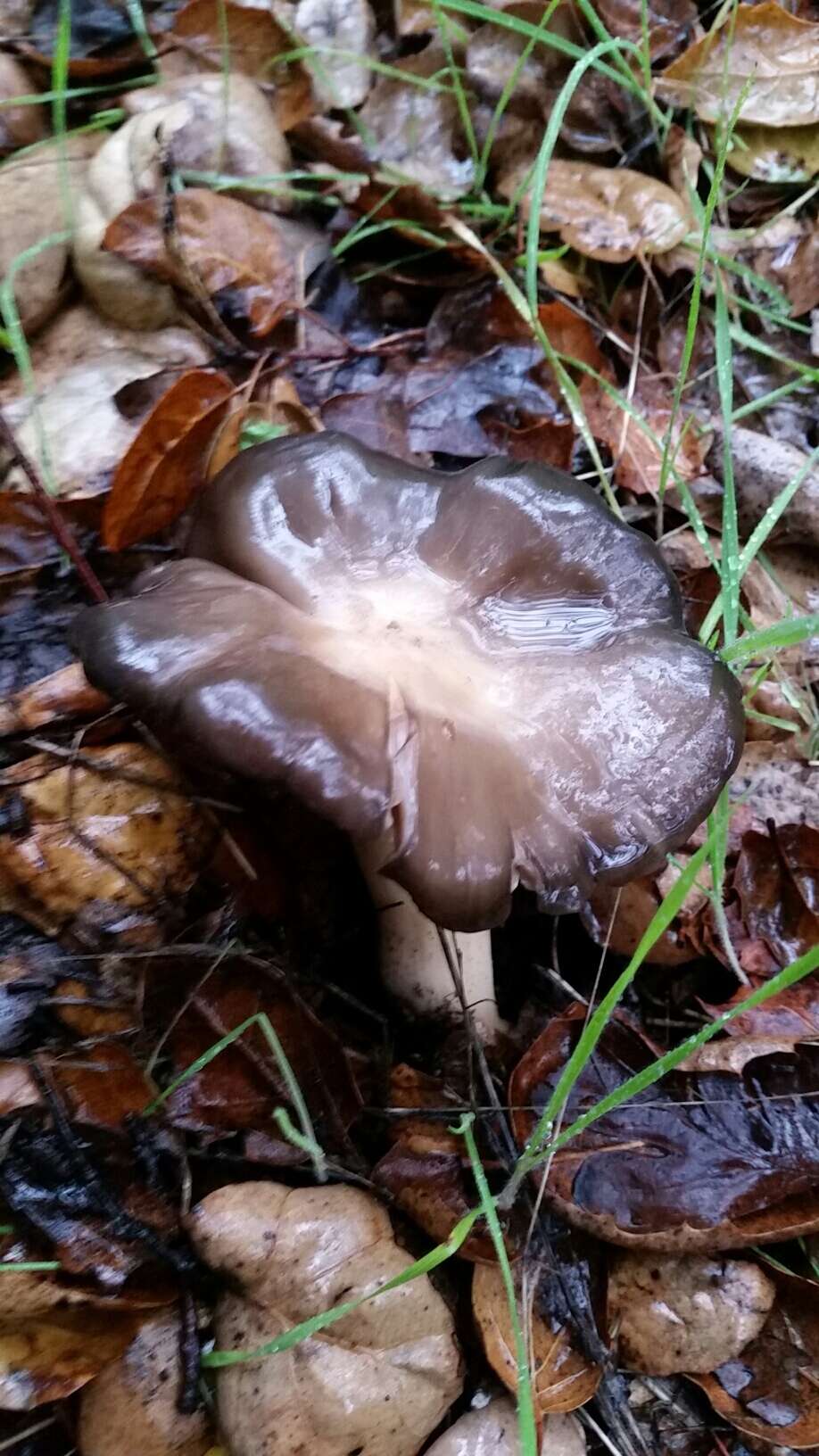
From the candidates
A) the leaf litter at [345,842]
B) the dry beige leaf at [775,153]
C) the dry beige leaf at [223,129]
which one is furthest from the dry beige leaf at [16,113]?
the dry beige leaf at [775,153]

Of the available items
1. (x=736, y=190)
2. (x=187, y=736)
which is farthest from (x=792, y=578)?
(x=187, y=736)

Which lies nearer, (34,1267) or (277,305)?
(34,1267)

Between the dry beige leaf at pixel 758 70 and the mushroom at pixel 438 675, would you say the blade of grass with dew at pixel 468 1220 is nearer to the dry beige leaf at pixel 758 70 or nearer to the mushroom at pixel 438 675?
the mushroom at pixel 438 675

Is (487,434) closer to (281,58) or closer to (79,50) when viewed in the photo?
(281,58)

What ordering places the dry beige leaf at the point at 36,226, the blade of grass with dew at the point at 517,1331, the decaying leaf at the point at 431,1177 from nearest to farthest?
the blade of grass with dew at the point at 517,1331 → the decaying leaf at the point at 431,1177 → the dry beige leaf at the point at 36,226

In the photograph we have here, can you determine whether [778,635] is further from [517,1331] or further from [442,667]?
[517,1331]

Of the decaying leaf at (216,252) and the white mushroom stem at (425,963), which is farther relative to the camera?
the decaying leaf at (216,252)

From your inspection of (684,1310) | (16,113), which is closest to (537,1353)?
(684,1310)
